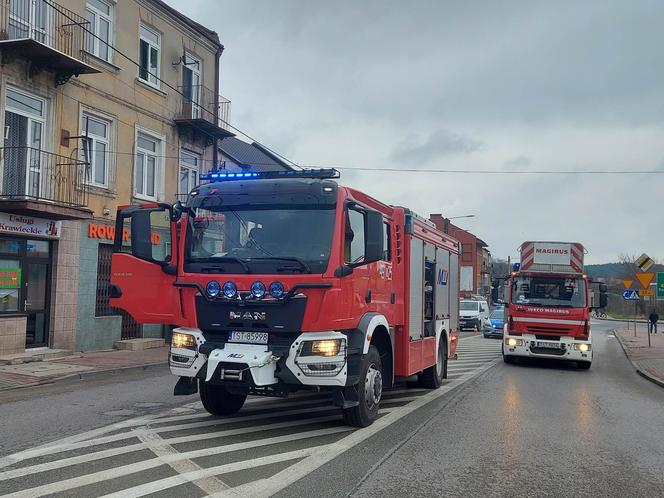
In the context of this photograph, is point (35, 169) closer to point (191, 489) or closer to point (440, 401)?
point (440, 401)

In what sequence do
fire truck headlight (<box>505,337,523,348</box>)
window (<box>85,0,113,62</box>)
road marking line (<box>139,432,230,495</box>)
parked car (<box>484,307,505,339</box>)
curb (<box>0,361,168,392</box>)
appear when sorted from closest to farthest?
road marking line (<box>139,432,230,495</box>), curb (<box>0,361,168,392</box>), fire truck headlight (<box>505,337,523,348</box>), window (<box>85,0,113,62</box>), parked car (<box>484,307,505,339</box>)

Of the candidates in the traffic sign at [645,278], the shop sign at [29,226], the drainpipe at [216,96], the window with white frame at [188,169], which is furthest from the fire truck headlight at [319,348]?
the traffic sign at [645,278]

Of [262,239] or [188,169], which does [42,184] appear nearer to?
[188,169]

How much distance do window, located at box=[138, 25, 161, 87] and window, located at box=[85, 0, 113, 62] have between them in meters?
1.30

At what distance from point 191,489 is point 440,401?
18.0ft

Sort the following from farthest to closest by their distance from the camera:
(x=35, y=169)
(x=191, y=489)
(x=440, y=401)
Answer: (x=35, y=169)
(x=440, y=401)
(x=191, y=489)

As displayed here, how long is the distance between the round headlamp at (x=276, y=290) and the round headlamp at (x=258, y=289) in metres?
0.08

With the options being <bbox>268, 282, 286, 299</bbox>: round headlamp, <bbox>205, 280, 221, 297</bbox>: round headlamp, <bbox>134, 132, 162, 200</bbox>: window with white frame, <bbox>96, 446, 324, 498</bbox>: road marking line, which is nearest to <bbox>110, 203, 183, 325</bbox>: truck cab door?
<bbox>205, 280, 221, 297</bbox>: round headlamp

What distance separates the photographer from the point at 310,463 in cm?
580

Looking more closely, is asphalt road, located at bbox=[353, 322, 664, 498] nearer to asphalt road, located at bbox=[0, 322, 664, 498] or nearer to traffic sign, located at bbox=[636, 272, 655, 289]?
asphalt road, located at bbox=[0, 322, 664, 498]

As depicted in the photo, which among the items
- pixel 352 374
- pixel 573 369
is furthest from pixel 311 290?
pixel 573 369

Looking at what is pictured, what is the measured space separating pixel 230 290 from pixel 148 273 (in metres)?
1.23

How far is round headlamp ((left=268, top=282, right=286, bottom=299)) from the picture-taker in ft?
21.4

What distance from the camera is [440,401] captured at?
966cm
